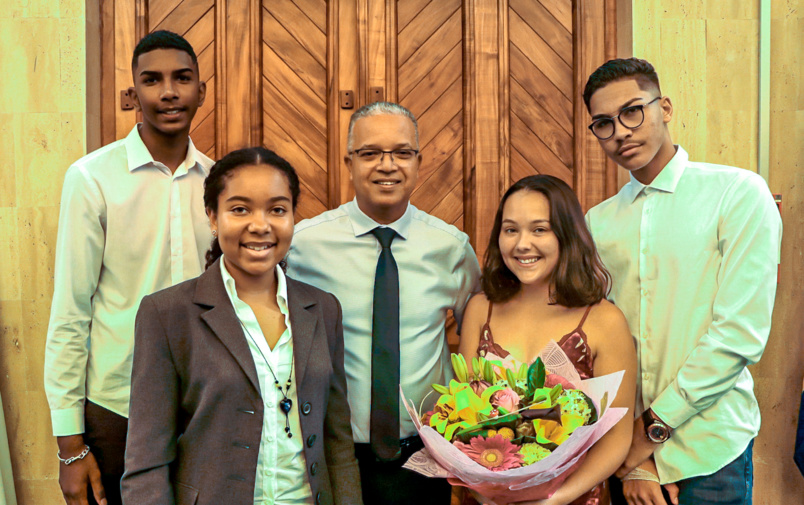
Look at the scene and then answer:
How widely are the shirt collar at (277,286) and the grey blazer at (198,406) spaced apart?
24 mm

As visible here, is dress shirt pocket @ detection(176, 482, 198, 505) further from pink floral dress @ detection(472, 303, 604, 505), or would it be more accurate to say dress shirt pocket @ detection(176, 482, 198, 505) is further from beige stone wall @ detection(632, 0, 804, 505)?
beige stone wall @ detection(632, 0, 804, 505)

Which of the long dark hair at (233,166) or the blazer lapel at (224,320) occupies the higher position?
the long dark hair at (233,166)

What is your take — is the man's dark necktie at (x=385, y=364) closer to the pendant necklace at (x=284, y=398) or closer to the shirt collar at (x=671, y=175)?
the pendant necklace at (x=284, y=398)

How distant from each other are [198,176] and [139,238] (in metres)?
0.29

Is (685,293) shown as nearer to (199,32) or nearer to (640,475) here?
(640,475)

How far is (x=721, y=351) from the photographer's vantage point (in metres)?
1.76

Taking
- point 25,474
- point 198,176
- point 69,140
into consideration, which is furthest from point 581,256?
point 25,474

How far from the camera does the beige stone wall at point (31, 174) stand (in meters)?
2.72

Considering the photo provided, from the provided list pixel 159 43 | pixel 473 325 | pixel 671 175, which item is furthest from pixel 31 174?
pixel 671 175

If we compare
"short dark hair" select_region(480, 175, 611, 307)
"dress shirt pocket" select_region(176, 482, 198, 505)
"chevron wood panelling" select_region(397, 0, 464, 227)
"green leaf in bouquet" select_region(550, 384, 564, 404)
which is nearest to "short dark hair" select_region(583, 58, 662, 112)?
"short dark hair" select_region(480, 175, 611, 307)

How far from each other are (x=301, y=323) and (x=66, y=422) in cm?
90

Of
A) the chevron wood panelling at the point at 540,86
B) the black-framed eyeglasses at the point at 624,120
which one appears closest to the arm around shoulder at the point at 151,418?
the black-framed eyeglasses at the point at 624,120

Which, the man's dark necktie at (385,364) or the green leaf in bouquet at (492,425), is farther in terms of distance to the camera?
the man's dark necktie at (385,364)

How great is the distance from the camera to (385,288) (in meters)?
1.97
